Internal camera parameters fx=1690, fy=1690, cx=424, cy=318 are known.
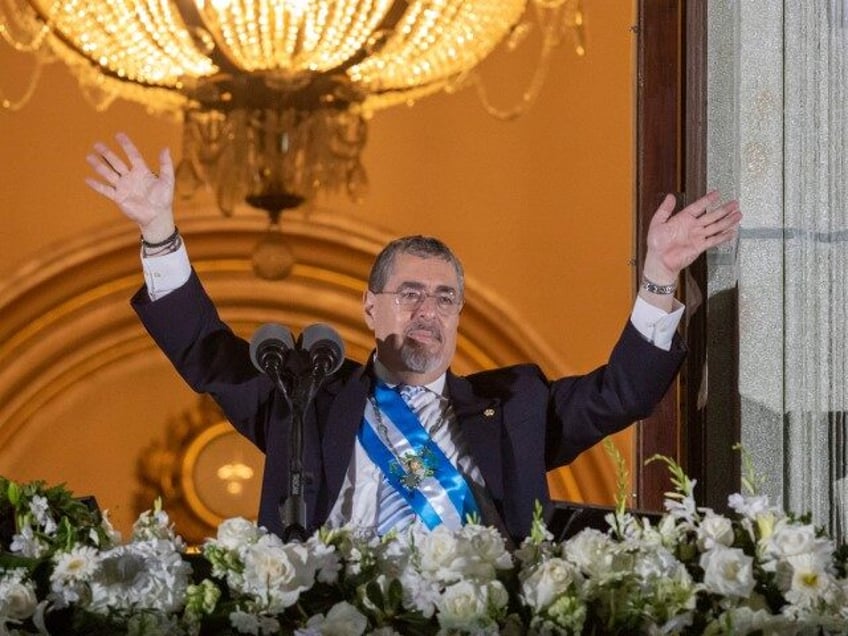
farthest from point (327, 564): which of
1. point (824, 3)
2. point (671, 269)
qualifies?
point (824, 3)

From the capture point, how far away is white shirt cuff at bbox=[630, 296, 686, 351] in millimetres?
2875

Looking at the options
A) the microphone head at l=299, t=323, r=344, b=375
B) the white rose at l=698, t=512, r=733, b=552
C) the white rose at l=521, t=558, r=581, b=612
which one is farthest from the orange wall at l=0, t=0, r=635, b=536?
the white rose at l=521, t=558, r=581, b=612

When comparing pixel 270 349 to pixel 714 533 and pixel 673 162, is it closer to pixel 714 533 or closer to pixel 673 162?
pixel 714 533

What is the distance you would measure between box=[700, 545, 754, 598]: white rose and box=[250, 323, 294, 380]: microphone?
777 millimetres

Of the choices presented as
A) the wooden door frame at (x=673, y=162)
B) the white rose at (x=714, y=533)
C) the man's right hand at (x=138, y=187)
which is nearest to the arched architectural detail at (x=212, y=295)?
the wooden door frame at (x=673, y=162)

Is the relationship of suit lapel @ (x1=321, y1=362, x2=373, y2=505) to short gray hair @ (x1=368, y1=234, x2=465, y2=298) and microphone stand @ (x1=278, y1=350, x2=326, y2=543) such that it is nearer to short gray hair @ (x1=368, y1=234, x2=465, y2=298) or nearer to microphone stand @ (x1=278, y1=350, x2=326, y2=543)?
short gray hair @ (x1=368, y1=234, x2=465, y2=298)

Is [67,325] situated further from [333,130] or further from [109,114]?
[333,130]

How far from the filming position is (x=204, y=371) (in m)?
3.03

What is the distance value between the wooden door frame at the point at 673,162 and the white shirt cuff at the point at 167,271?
992 mm

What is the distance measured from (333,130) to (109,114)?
551mm

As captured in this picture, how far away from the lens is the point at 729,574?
1.72 metres

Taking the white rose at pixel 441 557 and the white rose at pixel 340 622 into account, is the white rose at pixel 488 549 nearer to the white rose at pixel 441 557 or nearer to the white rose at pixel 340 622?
the white rose at pixel 441 557

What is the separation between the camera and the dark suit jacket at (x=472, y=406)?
9.55 feet

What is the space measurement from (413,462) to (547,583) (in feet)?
4.02
